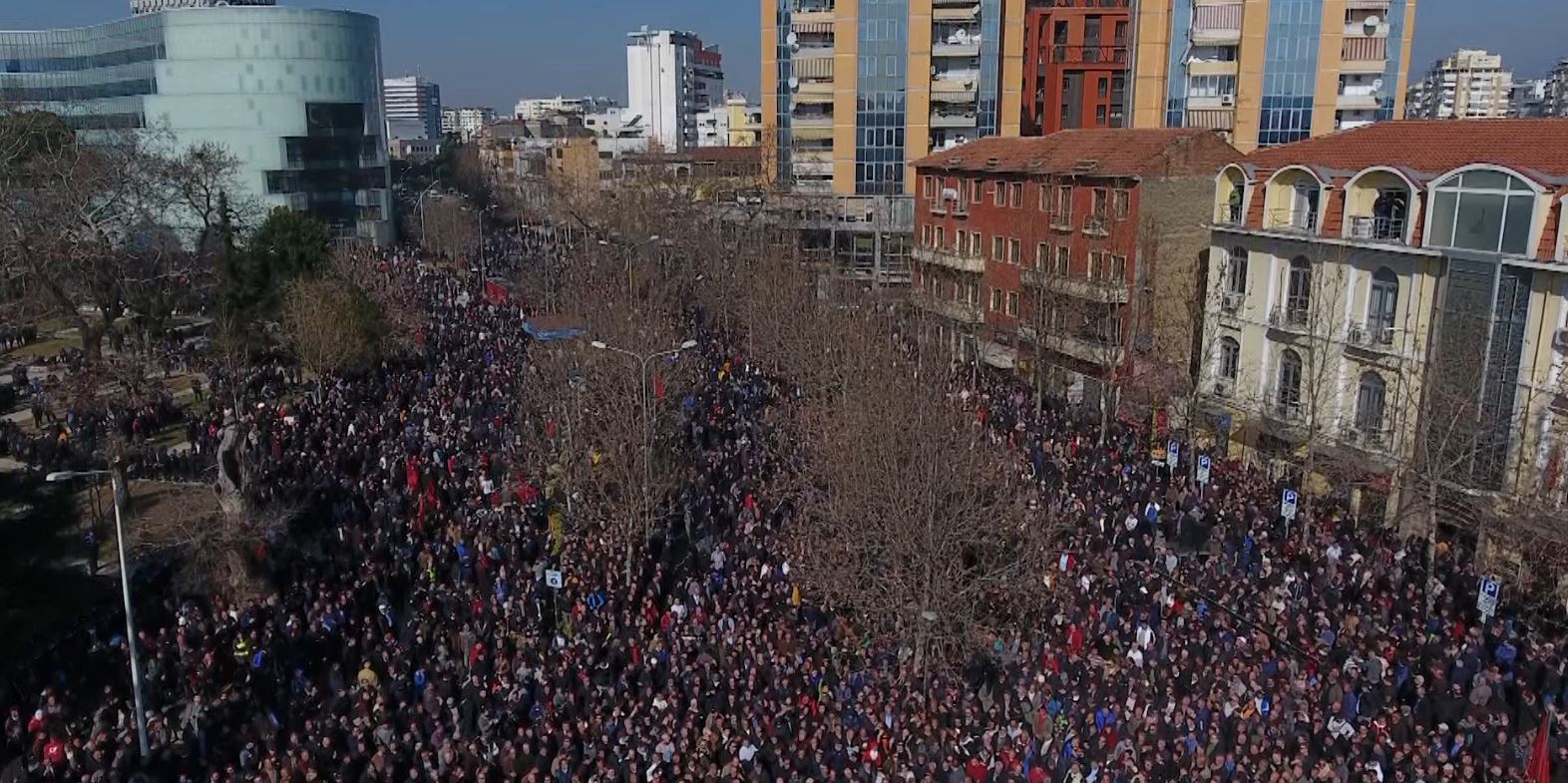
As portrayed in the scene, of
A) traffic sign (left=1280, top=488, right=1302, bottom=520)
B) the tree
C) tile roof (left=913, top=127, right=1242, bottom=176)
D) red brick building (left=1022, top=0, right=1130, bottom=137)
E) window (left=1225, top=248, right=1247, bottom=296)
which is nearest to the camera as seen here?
traffic sign (left=1280, top=488, right=1302, bottom=520)

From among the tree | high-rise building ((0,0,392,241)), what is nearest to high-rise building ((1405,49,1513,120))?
high-rise building ((0,0,392,241))

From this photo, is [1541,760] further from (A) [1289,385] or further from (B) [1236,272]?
(B) [1236,272]

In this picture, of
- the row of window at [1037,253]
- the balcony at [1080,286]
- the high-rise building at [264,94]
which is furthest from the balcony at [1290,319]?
the high-rise building at [264,94]

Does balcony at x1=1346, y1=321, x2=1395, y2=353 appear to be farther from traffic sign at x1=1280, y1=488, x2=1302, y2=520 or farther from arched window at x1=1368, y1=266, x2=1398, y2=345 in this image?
traffic sign at x1=1280, y1=488, x2=1302, y2=520

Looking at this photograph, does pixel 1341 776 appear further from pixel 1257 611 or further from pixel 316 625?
pixel 316 625

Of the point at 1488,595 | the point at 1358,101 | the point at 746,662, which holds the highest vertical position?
the point at 1358,101

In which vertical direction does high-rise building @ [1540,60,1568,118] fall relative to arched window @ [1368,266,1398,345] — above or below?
above

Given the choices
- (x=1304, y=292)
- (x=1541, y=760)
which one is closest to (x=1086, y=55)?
(x=1304, y=292)
